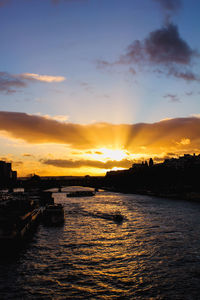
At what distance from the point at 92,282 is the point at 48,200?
103968 mm

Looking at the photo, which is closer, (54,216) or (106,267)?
(106,267)

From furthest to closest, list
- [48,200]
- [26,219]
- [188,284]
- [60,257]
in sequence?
[48,200] < [26,219] < [60,257] < [188,284]

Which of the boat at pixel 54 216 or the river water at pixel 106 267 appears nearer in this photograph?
the river water at pixel 106 267

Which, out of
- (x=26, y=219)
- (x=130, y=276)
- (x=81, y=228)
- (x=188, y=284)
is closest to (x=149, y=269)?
(x=130, y=276)

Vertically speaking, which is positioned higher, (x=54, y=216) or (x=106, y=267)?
(x=54, y=216)

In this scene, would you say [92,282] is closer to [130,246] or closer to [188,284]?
[188,284]

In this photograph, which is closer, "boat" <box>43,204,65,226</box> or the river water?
the river water

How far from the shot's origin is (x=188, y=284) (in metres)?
29.4

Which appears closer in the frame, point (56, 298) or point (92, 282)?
point (56, 298)

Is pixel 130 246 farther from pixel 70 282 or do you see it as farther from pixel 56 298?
pixel 56 298

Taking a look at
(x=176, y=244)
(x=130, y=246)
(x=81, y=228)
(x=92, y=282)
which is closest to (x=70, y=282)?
(x=92, y=282)

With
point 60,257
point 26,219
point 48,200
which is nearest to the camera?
point 60,257

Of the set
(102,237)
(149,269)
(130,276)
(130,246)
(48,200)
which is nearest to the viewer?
(130,276)

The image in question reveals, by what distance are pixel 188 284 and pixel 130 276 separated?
20.6 ft
